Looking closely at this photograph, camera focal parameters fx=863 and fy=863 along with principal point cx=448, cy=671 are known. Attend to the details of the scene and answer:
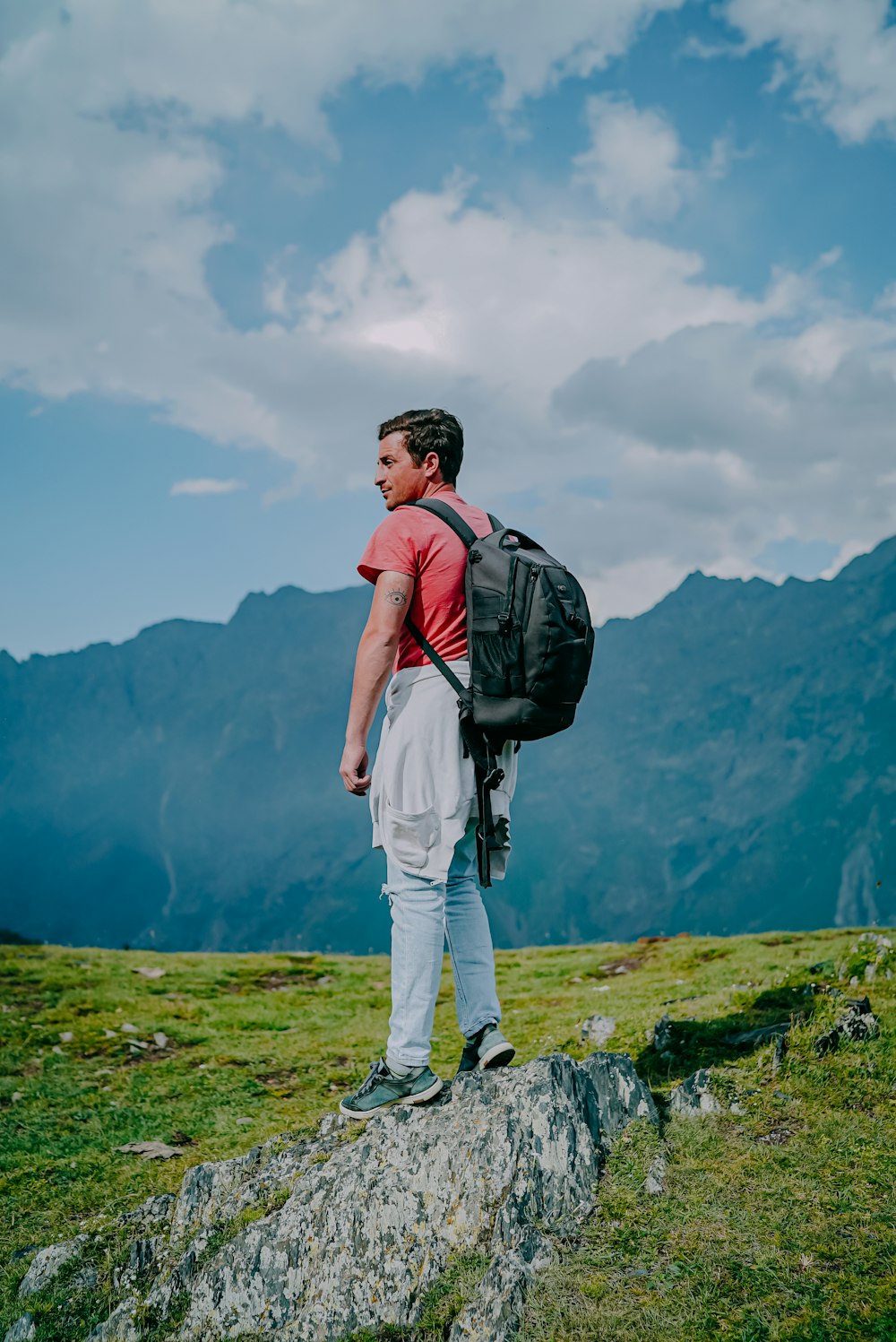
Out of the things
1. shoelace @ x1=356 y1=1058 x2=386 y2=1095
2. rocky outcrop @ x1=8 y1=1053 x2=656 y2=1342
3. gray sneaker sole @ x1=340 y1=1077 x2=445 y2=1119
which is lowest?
rocky outcrop @ x1=8 y1=1053 x2=656 y2=1342

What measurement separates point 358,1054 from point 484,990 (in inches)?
197

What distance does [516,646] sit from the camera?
5234 mm

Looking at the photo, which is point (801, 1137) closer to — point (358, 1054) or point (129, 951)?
point (358, 1054)

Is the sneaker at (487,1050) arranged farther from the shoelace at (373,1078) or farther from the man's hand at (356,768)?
the man's hand at (356,768)

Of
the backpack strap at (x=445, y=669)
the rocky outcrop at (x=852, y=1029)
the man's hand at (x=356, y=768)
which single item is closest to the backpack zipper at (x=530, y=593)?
the backpack strap at (x=445, y=669)

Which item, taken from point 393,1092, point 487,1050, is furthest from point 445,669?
point 393,1092

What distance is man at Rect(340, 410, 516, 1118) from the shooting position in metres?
5.45

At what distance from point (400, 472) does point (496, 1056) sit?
13.1ft

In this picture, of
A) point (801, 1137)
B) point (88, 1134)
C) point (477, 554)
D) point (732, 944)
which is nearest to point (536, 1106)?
point (801, 1137)

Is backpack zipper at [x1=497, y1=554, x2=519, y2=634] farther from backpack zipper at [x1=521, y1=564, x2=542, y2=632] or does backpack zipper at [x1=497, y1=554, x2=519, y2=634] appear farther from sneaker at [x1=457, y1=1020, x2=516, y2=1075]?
sneaker at [x1=457, y1=1020, x2=516, y2=1075]

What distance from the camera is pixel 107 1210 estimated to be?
20.7ft

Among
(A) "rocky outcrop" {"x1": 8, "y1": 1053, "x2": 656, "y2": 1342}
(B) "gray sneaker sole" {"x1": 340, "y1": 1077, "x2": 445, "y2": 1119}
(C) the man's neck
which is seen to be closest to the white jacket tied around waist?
(C) the man's neck

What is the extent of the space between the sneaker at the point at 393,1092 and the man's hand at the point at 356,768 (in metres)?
1.83

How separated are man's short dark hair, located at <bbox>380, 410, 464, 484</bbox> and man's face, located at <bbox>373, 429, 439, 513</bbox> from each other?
33 millimetres
